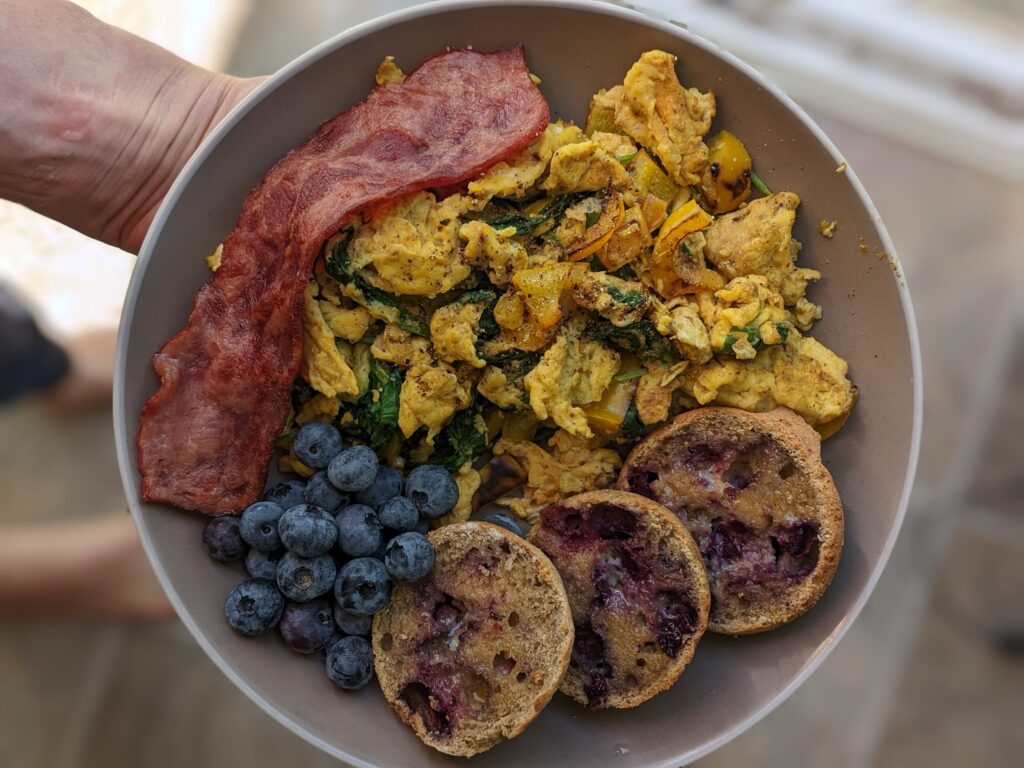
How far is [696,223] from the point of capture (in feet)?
5.34

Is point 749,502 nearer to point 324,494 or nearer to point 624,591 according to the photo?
point 624,591

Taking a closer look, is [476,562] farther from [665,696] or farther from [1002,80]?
[1002,80]

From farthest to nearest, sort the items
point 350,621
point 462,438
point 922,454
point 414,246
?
1. point 922,454
2. point 462,438
3. point 350,621
4. point 414,246

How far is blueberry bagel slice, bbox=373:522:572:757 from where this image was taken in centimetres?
163

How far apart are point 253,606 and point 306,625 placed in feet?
0.35

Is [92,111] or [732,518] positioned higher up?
[92,111]

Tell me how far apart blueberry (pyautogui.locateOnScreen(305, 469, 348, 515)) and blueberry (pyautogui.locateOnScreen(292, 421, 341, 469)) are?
3cm

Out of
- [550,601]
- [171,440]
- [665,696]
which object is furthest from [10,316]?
[665,696]

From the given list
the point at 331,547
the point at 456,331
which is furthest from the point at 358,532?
the point at 456,331

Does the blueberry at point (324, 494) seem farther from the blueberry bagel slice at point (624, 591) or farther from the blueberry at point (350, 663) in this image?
the blueberry bagel slice at point (624, 591)

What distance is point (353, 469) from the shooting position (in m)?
1.62

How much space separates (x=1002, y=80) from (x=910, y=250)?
2.03 ft

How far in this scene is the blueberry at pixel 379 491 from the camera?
5.52 feet

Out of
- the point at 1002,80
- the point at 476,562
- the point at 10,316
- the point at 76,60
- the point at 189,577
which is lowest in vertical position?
the point at 10,316
